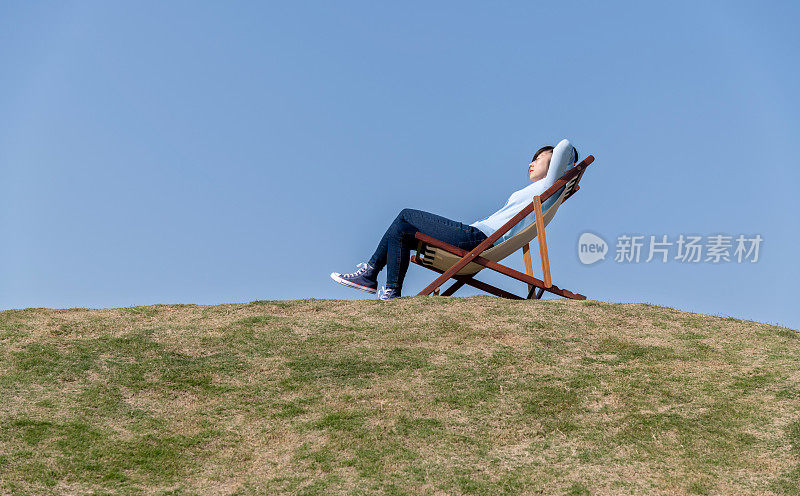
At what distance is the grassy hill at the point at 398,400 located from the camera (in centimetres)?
823

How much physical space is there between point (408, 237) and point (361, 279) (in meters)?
1.05

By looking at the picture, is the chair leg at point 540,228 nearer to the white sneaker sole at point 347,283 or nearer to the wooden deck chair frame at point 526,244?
the wooden deck chair frame at point 526,244

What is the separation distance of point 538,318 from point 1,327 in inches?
310

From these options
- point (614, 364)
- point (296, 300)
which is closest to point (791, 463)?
point (614, 364)

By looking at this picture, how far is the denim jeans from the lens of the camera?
13.1m

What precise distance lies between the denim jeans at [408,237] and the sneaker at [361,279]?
6.5 inches

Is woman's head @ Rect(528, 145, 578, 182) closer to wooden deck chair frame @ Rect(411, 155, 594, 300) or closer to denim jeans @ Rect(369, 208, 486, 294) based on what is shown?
wooden deck chair frame @ Rect(411, 155, 594, 300)

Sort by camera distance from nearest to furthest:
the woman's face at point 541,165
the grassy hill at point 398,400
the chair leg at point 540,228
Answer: the grassy hill at point 398,400
the chair leg at point 540,228
the woman's face at point 541,165

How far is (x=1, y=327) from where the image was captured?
11977 millimetres

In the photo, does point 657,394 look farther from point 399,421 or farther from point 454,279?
point 454,279

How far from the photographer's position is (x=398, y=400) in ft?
32.0

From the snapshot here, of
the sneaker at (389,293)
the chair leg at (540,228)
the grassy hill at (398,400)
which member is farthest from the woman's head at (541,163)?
the sneaker at (389,293)

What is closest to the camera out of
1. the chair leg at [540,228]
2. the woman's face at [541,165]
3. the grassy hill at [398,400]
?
the grassy hill at [398,400]

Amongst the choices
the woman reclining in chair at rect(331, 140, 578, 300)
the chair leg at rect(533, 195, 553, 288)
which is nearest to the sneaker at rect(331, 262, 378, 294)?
the woman reclining in chair at rect(331, 140, 578, 300)
